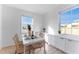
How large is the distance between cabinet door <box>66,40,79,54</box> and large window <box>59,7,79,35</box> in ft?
2.06

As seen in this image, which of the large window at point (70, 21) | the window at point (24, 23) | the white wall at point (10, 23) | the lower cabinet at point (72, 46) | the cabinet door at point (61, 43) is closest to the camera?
the lower cabinet at point (72, 46)

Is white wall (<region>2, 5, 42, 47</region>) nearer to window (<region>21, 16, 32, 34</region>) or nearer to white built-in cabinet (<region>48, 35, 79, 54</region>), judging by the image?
window (<region>21, 16, 32, 34</region>)

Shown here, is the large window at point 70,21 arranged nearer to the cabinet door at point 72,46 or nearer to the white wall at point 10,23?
the cabinet door at point 72,46

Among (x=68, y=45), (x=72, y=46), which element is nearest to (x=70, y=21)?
(x=68, y=45)

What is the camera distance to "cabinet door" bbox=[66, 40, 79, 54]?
3.25 meters

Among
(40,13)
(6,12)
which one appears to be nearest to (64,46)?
(6,12)

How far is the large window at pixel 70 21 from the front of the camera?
3988 millimetres

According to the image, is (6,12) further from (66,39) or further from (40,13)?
(66,39)

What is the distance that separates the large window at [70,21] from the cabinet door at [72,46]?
0.63 metres

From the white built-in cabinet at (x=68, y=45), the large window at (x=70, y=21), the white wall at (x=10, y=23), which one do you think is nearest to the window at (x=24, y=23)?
the white wall at (x=10, y=23)

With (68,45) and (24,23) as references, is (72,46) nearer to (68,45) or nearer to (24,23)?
(68,45)
